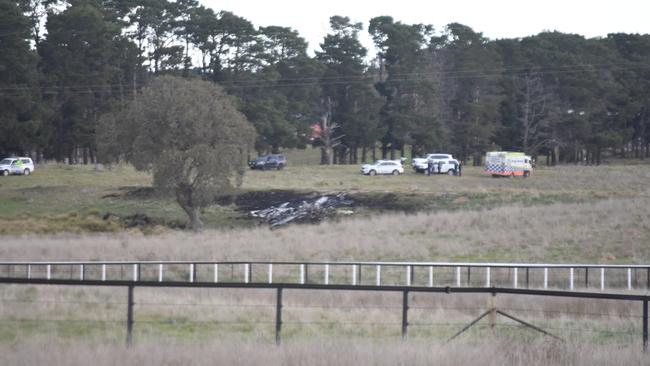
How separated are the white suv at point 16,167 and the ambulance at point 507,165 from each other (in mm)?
39935

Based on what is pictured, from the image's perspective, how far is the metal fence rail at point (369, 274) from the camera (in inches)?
1161

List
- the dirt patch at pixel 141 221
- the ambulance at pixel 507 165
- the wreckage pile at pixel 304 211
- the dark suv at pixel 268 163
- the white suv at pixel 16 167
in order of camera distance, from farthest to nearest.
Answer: the dark suv at pixel 268 163, the ambulance at pixel 507 165, the white suv at pixel 16 167, the wreckage pile at pixel 304 211, the dirt patch at pixel 141 221

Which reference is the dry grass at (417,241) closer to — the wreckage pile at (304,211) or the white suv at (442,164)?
the wreckage pile at (304,211)

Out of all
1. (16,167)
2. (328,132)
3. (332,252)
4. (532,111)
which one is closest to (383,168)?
(328,132)

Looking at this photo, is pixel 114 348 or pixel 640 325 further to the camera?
pixel 640 325

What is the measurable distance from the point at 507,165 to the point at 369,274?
4641 centimetres

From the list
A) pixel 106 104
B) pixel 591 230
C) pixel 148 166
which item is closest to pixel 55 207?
pixel 148 166

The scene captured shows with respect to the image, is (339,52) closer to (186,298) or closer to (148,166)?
(148,166)

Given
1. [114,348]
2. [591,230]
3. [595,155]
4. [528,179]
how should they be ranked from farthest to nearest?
[595,155]
[528,179]
[591,230]
[114,348]

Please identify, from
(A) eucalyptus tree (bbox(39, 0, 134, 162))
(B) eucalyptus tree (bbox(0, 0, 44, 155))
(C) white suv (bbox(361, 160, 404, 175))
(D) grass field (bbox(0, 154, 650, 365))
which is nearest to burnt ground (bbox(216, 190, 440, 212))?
(D) grass field (bbox(0, 154, 650, 365))

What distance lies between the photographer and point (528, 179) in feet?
246

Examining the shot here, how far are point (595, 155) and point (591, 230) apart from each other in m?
69.6

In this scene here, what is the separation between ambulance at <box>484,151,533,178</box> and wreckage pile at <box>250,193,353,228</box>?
19252 millimetres

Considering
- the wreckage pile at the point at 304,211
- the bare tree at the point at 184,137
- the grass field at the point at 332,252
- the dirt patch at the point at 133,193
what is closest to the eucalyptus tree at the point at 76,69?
the grass field at the point at 332,252
